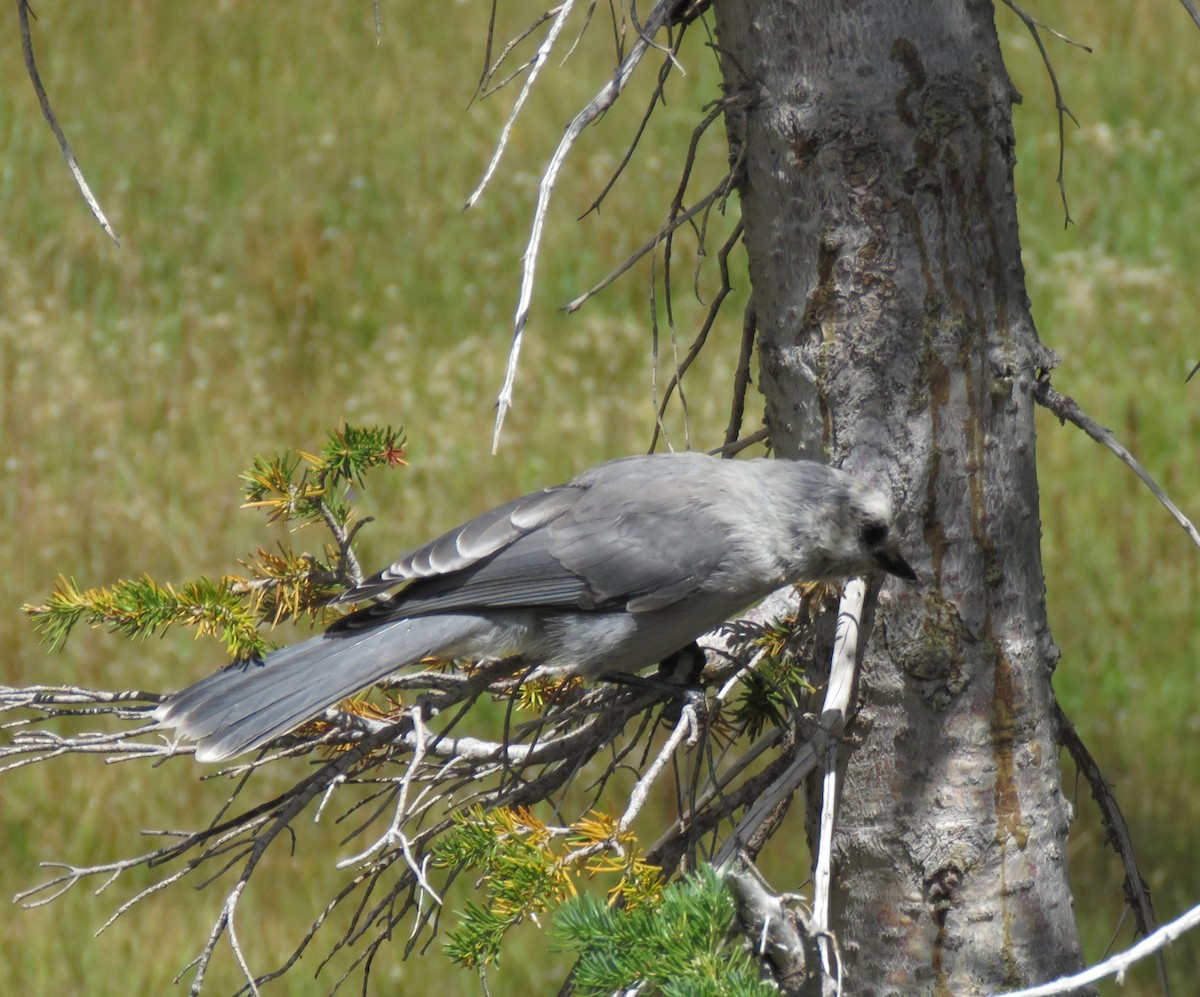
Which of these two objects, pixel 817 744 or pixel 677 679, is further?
pixel 677 679

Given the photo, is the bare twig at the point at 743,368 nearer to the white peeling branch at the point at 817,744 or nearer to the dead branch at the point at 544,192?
the dead branch at the point at 544,192

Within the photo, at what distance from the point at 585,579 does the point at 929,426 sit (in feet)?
3.00

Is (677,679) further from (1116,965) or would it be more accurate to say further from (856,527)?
(1116,965)

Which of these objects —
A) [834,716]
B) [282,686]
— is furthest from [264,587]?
[834,716]

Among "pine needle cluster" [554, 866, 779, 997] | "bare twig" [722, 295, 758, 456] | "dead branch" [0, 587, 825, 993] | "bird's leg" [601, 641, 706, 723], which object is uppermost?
"bare twig" [722, 295, 758, 456]

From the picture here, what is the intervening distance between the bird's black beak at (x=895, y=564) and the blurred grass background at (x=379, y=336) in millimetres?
2565

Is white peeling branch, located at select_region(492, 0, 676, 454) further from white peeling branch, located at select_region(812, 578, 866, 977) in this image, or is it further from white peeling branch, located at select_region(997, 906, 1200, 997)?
white peeling branch, located at select_region(997, 906, 1200, 997)

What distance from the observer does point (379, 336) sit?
7.11 m

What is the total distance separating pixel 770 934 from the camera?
194cm

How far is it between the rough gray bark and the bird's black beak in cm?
3

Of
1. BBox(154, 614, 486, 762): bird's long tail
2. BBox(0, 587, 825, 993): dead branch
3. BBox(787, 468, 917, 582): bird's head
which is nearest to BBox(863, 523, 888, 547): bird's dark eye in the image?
BBox(787, 468, 917, 582): bird's head

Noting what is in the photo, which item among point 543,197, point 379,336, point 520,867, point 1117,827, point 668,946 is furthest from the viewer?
point 379,336

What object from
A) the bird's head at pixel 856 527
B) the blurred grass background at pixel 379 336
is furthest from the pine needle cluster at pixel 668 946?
the blurred grass background at pixel 379 336

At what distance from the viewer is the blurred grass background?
4.93m
